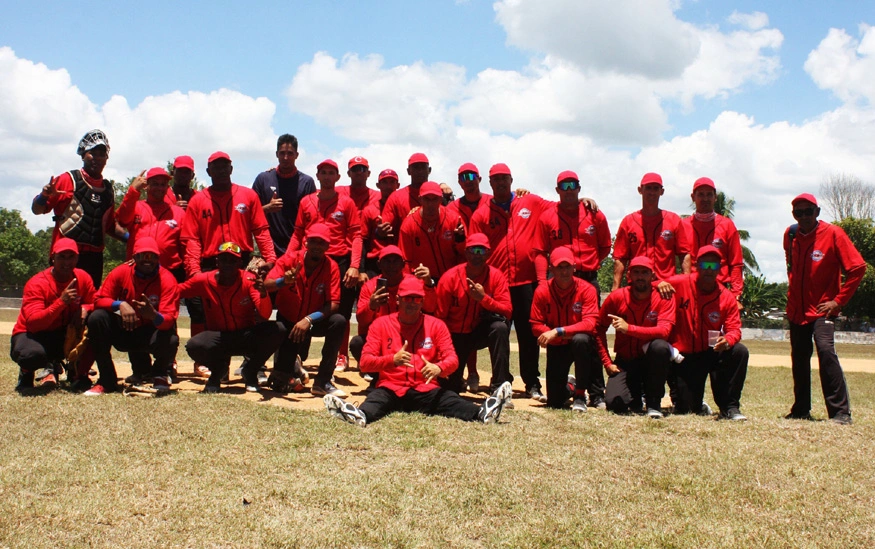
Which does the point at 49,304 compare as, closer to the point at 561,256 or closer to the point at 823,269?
the point at 561,256

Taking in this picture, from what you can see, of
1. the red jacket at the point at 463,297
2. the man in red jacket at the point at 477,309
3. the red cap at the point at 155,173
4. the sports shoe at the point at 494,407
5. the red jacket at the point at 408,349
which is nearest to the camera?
the sports shoe at the point at 494,407

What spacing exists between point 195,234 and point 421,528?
570cm

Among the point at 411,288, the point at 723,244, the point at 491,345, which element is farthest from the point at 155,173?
the point at 723,244

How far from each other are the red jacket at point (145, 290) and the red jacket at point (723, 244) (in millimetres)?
5989

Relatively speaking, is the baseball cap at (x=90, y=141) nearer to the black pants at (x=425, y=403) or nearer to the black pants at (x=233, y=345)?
the black pants at (x=233, y=345)

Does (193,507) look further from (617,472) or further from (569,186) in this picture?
(569,186)

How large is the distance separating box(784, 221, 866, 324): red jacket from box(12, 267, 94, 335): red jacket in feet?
26.0

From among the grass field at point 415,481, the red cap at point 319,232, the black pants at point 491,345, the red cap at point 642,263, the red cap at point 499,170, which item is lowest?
the grass field at point 415,481

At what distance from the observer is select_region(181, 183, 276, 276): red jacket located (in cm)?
903

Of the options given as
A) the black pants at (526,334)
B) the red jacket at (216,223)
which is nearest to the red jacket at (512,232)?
the black pants at (526,334)

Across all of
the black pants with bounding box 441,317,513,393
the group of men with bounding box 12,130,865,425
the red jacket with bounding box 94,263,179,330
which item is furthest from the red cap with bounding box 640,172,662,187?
the red jacket with bounding box 94,263,179,330

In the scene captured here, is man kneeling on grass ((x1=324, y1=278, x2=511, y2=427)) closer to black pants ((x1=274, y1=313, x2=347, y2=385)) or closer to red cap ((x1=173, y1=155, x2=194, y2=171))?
black pants ((x1=274, y1=313, x2=347, y2=385))

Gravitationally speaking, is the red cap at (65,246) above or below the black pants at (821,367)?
above

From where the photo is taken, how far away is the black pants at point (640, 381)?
7953mm
